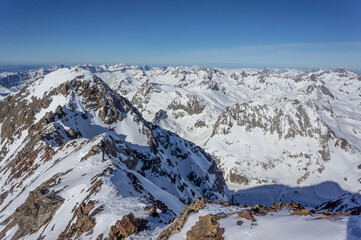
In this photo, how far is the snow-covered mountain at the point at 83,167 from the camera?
964 inches

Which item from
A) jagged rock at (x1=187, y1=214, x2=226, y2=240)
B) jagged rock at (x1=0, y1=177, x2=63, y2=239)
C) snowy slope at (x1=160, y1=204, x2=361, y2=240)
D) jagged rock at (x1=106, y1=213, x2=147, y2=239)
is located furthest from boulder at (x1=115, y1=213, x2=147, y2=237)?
jagged rock at (x1=0, y1=177, x2=63, y2=239)

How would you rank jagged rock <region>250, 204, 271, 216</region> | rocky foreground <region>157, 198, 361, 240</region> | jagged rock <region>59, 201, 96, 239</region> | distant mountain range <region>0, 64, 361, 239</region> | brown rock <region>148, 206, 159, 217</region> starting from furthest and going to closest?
distant mountain range <region>0, 64, 361, 239</region>
brown rock <region>148, 206, 159, 217</region>
jagged rock <region>59, 201, 96, 239</region>
jagged rock <region>250, 204, 271, 216</region>
rocky foreground <region>157, 198, 361, 240</region>

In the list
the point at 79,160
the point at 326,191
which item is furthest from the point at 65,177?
the point at 326,191

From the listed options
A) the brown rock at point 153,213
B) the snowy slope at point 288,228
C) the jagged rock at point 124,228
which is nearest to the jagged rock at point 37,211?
the jagged rock at point 124,228

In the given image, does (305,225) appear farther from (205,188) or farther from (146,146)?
(205,188)

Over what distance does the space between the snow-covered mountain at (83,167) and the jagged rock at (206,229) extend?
642 centimetres

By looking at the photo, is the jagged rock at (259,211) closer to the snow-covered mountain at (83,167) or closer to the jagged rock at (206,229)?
the jagged rock at (206,229)

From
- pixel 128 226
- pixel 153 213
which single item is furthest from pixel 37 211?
pixel 128 226

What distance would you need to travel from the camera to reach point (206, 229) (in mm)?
15180

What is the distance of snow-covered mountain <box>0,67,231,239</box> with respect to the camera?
24.5 meters

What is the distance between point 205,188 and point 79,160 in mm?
94233

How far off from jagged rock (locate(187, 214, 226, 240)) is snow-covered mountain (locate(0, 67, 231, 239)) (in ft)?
21.0

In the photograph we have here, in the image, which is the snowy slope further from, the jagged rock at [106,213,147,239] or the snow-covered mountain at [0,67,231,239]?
the snow-covered mountain at [0,67,231,239]

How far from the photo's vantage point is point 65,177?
37562 mm
